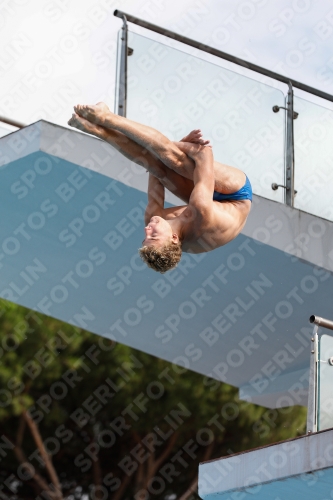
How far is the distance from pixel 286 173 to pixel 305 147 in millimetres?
423

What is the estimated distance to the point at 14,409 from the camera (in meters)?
18.5

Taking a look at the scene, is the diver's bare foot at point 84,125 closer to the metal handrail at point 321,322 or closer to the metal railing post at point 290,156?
the metal handrail at point 321,322

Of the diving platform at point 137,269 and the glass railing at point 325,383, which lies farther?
the diving platform at point 137,269

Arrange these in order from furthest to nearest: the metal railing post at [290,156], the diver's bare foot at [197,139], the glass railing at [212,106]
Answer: the metal railing post at [290,156] < the glass railing at [212,106] < the diver's bare foot at [197,139]

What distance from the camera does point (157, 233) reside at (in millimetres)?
5578

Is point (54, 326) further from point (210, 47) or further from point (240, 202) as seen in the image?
point (240, 202)

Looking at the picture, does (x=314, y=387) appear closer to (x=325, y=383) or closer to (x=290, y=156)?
(x=325, y=383)

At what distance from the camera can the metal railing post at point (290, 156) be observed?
927cm

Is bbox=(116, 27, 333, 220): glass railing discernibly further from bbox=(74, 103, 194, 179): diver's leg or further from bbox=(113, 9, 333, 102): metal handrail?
bbox=(74, 103, 194, 179): diver's leg

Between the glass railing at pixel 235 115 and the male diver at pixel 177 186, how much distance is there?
2.23 m

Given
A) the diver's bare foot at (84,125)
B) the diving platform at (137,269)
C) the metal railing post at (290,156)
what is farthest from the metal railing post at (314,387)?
the diver's bare foot at (84,125)

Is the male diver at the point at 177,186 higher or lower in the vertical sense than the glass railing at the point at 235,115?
lower

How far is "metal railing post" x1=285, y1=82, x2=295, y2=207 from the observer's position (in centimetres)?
927

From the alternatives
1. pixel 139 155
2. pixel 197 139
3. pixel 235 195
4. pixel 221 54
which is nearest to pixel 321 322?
pixel 235 195
